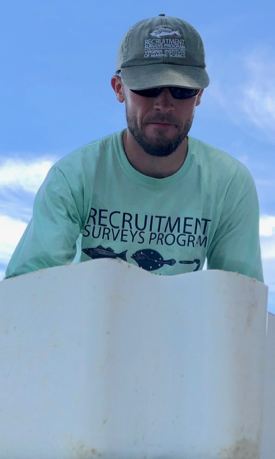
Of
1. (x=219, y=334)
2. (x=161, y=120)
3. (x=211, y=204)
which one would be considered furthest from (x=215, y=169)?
(x=219, y=334)

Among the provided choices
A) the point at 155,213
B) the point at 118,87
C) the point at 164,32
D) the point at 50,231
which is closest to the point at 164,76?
the point at 164,32

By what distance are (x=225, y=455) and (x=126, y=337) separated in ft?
1.31

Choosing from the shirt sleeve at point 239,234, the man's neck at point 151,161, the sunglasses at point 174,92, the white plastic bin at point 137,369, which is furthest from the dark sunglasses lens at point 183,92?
the white plastic bin at point 137,369

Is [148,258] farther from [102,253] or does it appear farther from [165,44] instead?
[165,44]

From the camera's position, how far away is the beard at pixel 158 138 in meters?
2.41

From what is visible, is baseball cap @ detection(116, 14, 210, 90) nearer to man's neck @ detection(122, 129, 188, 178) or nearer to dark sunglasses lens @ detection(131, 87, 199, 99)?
dark sunglasses lens @ detection(131, 87, 199, 99)

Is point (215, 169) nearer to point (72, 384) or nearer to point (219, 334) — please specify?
point (219, 334)

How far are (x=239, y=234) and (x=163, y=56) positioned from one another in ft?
2.52

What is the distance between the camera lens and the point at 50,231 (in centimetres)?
230

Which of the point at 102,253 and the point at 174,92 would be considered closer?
the point at 174,92

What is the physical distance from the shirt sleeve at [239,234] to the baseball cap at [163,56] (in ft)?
1.61

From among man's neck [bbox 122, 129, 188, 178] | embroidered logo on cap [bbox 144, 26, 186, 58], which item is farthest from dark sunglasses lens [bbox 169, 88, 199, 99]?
man's neck [bbox 122, 129, 188, 178]

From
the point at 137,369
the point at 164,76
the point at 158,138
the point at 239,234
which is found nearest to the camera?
the point at 137,369

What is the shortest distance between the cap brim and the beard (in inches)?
5.6
